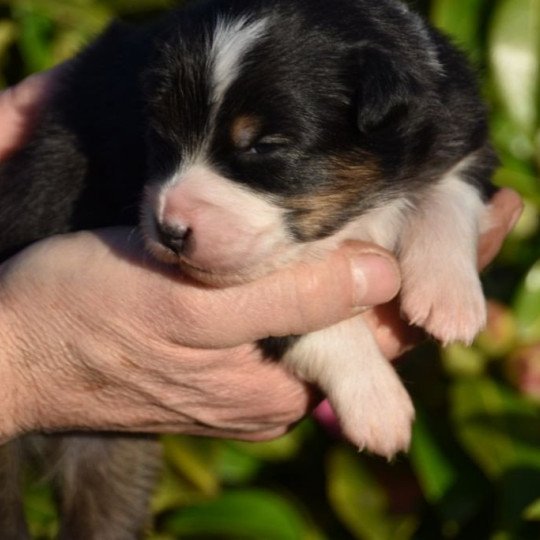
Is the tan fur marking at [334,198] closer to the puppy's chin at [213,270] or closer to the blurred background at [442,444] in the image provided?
the puppy's chin at [213,270]

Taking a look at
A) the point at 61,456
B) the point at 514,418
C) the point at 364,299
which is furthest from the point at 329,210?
the point at 514,418

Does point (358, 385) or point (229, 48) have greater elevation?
point (229, 48)

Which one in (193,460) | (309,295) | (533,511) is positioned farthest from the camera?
(193,460)

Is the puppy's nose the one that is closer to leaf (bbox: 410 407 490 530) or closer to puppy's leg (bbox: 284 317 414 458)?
puppy's leg (bbox: 284 317 414 458)

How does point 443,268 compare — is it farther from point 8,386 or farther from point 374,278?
point 8,386

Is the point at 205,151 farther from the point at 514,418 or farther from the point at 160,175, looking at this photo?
the point at 514,418

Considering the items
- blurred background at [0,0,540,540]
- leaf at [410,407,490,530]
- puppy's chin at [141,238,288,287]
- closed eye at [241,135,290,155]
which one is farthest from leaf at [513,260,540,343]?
closed eye at [241,135,290,155]

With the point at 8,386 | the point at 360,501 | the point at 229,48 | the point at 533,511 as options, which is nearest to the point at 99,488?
the point at 8,386
